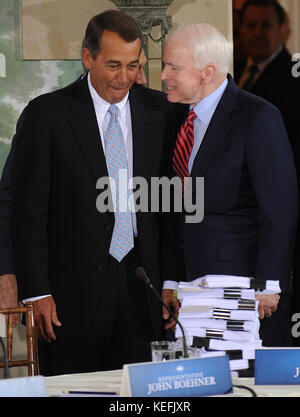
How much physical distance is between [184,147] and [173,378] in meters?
1.24

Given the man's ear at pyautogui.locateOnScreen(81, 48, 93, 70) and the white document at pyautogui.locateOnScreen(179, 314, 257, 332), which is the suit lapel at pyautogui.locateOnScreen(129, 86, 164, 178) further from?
the white document at pyautogui.locateOnScreen(179, 314, 257, 332)

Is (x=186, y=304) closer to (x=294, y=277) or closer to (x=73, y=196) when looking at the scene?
(x=73, y=196)

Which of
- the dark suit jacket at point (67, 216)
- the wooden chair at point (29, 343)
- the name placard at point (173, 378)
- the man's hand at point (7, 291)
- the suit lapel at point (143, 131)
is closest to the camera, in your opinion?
the name placard at point (173, 378)

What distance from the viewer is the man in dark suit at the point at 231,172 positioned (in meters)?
2.47

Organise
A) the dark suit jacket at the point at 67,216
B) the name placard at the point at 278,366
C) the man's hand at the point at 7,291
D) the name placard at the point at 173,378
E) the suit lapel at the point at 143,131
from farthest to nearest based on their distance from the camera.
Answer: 1. the man's hand at the point at 7,291
2. the suit lapel at the point at 143,131
3. the dark suit jacket at the point at 67,216
4. the name placard at the point at 278,366
5. the name placard at the point at 173,378

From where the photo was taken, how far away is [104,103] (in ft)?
8.75

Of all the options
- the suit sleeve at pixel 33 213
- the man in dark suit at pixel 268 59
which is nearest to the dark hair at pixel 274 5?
the man in dark suit at pixel 268 59

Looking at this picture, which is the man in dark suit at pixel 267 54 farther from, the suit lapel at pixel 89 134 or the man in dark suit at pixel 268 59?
the suit lapel at pixel 89 134

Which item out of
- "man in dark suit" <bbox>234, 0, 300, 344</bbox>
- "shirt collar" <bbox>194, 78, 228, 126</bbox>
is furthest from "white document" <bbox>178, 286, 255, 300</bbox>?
"man in dark suit" <bbox>234, 0, 300, 344</bbox>

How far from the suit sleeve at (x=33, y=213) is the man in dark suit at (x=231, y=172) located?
460mm

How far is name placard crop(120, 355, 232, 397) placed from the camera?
4.85 feet

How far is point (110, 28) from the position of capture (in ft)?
8.61

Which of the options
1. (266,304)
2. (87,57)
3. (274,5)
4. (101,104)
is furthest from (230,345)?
(274,5)
